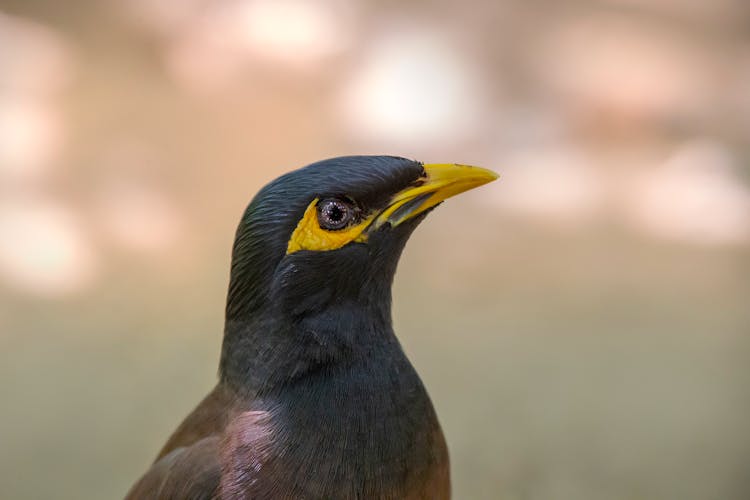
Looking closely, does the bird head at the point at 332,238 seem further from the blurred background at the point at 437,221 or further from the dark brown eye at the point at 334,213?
the blurred background at the point at 437,221

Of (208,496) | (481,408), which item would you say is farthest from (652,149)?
(208,496)

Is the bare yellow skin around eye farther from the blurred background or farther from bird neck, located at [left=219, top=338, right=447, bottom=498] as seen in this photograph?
the blurred background

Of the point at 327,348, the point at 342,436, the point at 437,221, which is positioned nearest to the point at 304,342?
the point at 327,348

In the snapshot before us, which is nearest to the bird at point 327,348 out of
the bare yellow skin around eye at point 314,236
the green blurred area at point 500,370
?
the bare yellow skin around eye at point 314,236

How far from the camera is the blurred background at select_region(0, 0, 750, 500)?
7.74 ft

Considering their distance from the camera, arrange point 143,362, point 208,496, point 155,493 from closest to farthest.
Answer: point 208,496 → point 155,493 → point 143,362

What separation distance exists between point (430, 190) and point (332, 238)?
175 mm

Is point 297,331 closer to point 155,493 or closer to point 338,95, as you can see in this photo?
point 155,493

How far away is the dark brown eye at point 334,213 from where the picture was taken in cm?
109

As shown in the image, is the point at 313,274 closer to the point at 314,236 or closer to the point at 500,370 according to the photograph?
the point at 314,236

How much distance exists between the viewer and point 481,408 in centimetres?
236

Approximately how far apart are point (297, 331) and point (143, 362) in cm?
142

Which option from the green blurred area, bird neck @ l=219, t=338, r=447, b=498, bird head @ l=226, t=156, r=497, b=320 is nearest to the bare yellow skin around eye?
bird head @ l=226, t=156, r=497, b=320

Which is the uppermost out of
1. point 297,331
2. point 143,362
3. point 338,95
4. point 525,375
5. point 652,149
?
point 338,95
